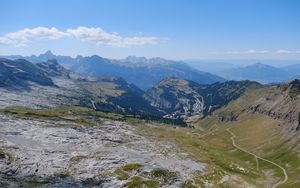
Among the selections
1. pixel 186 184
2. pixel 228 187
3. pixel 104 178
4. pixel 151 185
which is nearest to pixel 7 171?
pixel 104 178

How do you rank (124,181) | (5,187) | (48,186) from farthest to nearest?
(124,181) → (48,186) → (5,187)

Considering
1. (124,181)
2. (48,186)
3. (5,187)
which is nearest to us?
(5,187)

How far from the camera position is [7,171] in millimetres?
198875

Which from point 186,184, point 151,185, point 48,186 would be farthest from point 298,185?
point 48,186

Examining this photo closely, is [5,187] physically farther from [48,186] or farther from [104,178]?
[104,178]

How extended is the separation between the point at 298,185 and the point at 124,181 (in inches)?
3358

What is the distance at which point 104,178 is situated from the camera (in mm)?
199375

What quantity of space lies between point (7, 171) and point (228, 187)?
109 meters

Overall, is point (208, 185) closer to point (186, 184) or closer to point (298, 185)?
point (186, 184)

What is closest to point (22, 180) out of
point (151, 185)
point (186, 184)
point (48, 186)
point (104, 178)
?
point (48, 186)

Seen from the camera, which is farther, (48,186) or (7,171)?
(7,171)

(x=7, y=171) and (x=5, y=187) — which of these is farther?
(x=7, y=171)

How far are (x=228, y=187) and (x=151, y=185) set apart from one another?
3919 cm

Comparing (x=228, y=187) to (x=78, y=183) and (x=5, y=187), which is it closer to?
(x=78, y=183)
